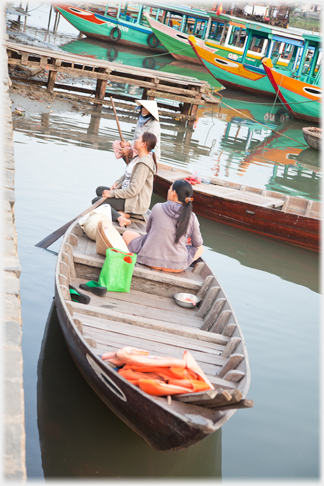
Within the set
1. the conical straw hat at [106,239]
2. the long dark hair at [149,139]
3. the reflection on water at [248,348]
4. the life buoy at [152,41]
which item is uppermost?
the life buoy at [152,41]

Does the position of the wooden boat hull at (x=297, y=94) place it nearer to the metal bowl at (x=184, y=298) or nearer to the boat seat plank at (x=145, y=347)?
the metal bowl at (x=184, y=298)

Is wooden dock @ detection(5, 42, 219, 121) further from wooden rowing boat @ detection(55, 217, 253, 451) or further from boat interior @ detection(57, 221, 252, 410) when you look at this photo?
boat interior @ detection(57, 221, 252, 410)

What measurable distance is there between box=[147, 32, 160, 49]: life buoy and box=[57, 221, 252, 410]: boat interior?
1145 inches

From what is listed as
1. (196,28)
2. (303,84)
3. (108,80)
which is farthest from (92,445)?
(196,28)

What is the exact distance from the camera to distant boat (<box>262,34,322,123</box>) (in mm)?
20438

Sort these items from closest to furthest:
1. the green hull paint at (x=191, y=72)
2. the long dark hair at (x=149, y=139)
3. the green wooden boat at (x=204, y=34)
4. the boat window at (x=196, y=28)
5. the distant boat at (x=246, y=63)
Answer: the long dark hair at (x=149, y=139) < the distant boat at (x=246, y=63) < the green hull paint at (x=191, y=72) < the green wooden boat at (x=204, y=34) < the boat window at (x=196, y=28)

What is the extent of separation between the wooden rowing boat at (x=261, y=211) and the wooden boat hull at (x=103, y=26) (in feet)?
84.4

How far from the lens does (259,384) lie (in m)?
4.50

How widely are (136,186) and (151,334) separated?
2295mm

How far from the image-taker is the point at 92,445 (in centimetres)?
341

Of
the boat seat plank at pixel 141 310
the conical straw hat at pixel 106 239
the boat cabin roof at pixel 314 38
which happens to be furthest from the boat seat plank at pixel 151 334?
the boat cabin roof at pixel 314 38

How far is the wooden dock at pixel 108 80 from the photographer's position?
13.1 m

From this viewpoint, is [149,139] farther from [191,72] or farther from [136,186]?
[191,72]

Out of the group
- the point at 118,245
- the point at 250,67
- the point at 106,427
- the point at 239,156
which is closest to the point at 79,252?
the point at 118,245
